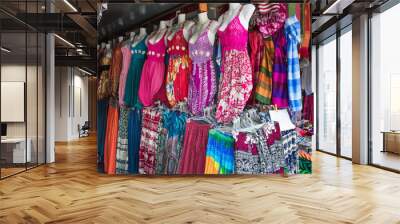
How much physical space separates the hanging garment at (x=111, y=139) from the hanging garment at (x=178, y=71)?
2.81ft

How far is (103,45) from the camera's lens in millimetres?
5367

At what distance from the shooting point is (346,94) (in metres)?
7.44

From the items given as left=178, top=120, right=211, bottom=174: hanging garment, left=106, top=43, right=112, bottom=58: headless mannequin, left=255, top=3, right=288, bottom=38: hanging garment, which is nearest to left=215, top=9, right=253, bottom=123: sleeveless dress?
left=255, top=3, right=288, bottom=38: hanging garment

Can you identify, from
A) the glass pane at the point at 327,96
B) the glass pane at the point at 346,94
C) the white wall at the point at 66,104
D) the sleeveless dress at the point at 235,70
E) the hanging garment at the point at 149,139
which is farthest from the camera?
the white wall at the point at 66,104

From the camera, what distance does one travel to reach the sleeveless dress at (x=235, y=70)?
4.99 m

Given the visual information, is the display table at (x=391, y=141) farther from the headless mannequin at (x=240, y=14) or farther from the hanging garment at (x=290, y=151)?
the headless mannequin at (x=240, y=14)

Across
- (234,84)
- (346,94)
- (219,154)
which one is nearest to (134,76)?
(234,84)

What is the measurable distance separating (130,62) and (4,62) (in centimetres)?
178

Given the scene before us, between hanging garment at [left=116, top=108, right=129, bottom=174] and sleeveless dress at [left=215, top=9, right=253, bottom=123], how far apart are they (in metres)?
1.42

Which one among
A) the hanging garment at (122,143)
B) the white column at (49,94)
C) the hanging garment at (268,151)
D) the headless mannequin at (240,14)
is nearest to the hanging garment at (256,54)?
the headless mannequin at (240,14)

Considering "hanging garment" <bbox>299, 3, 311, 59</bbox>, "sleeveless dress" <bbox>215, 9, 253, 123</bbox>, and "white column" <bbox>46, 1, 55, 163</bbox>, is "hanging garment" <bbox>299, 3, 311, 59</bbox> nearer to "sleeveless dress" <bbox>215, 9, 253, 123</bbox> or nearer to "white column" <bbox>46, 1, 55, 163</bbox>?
"sleeveless dress" <bbox>215, 9, 253, 123</bbox>

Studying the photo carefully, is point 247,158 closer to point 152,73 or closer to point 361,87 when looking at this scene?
point 152,73

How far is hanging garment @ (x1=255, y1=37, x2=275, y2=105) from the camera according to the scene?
5.04 m

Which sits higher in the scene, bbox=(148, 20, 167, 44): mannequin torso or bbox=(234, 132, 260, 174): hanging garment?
bbox=(148, 20, 167, 44): mannequin torso
